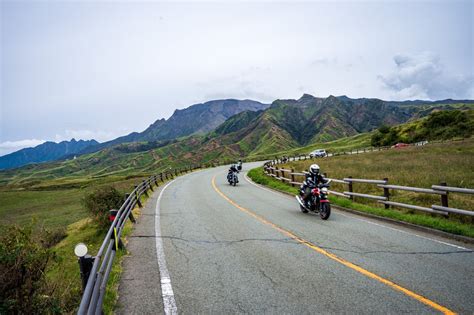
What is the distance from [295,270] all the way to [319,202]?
600 centimetres

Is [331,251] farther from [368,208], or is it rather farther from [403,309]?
[368,208]

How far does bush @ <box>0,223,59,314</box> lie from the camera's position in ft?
16.3

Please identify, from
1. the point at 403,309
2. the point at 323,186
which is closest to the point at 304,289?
the point at 403,309

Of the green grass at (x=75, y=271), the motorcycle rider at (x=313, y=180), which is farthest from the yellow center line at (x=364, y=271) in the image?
the green grass at (x=75, y=271)

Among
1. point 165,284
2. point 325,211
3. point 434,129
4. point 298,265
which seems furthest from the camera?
point 434,129

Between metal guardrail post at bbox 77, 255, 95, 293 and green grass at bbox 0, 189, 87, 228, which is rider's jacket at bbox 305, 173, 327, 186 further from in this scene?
green grass at bbox 0, 189, 87, 228

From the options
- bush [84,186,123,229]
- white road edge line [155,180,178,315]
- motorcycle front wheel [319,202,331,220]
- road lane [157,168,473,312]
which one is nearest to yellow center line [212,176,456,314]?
road lane [157,168,473,312]

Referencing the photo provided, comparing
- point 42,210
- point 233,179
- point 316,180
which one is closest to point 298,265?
point 316,180

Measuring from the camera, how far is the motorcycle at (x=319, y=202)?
1121 centimetres

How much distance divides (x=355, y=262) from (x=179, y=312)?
362 centimetres

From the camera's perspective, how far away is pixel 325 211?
36.7 ft

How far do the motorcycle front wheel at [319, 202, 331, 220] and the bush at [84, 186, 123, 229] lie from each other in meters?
10.2

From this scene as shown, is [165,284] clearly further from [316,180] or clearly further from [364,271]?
[316,180]

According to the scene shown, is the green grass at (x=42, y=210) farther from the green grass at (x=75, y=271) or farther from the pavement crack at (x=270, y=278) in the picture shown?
the pavement crack at (x=270, y=278)
